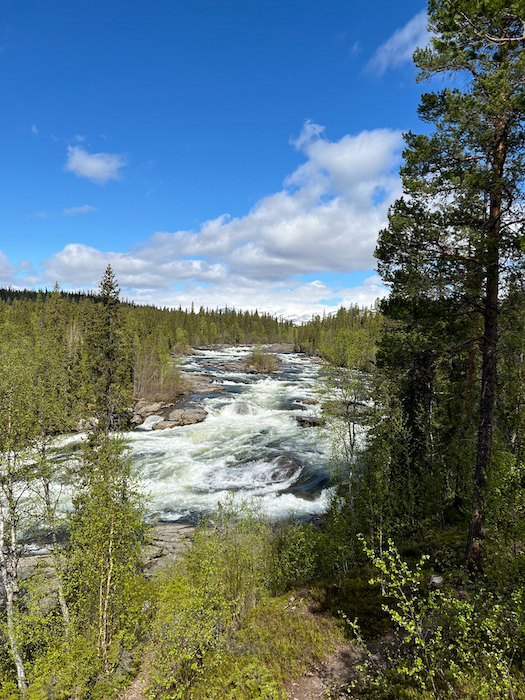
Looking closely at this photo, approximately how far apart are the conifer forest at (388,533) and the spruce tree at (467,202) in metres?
0.06

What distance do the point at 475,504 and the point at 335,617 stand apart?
21.8 ft

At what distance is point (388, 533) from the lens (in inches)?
555

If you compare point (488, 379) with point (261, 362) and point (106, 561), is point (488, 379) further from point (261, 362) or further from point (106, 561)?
point (261, 362)

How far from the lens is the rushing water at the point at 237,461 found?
80.0 feet

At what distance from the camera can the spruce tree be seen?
361 inches

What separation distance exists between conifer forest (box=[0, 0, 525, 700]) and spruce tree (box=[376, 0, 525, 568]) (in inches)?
2.3

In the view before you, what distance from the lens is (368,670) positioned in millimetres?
9406

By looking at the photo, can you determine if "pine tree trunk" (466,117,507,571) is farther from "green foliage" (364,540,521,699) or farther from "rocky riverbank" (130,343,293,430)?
"rocky riverbank" (130,343,293,430)

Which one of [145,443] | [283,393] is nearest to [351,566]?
[145,443]

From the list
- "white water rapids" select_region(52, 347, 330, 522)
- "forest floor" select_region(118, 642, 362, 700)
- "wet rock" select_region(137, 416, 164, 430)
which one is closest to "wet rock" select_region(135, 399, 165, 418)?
"wet rock" select_region(137, 416, 164, 430)

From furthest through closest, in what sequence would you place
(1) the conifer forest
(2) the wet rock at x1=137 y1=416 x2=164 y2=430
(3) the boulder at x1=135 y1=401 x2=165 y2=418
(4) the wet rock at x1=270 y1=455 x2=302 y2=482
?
(3) the boulder at x1=135 y1=401 x2=165 y2=418 < (2) the wet rock at x1=137 y1=416 x2=164 y2=430 < (4) the wet rock at x1=270 y1=455 x2=302 y2=482 < (1) the conifer forest

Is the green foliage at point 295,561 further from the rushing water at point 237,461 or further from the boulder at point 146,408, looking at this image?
the boulder at point 146,408

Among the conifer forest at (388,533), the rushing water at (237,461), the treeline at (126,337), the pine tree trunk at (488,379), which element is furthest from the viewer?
the treeline at (126,337)

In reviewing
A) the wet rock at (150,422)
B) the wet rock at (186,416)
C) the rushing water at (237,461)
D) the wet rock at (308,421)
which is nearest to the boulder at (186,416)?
the wet rock at (186,416)
